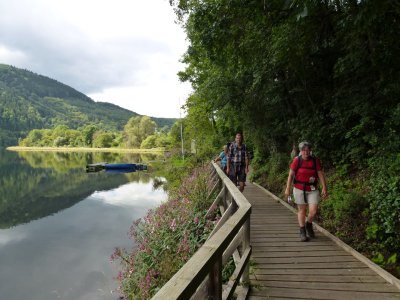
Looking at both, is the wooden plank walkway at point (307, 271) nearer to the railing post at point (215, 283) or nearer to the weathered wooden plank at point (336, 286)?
the weathered wooden plank at point (336, 286)

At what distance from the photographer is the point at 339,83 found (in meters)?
8.98

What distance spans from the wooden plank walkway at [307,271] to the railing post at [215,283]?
43.8 inches

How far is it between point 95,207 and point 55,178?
871 inches

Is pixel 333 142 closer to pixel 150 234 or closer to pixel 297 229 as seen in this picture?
pixel 297 229

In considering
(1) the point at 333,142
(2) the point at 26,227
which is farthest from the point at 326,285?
(2) the point at 26,227

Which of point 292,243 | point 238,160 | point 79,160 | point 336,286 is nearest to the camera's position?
point 336,286

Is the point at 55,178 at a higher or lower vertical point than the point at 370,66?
lower

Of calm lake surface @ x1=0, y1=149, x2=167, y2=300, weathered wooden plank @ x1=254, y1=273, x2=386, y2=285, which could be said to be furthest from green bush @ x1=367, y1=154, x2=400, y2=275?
calm lake surface @ x1=0, y1=149, x2=167, y2=300

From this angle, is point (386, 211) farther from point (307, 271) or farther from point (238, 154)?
point (238, 154)

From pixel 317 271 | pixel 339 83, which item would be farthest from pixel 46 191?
pixel 317 271

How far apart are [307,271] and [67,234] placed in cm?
1636

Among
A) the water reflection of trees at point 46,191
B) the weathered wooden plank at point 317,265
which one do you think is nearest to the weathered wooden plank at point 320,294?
the weathered wooden plank at point 317,265

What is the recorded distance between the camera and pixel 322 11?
736 cm

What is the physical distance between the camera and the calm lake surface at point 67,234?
10.9 m
